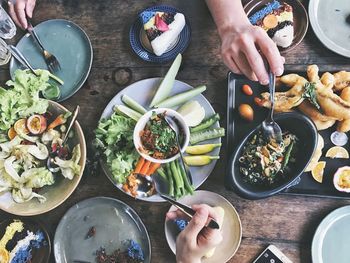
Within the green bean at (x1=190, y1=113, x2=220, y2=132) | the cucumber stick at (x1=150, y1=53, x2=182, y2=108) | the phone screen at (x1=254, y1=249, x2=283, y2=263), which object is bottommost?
the phone screen at (x1=254, y1=249, x2=283, y2=263)

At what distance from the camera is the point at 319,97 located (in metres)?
1.71

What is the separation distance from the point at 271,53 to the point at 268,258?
78 centimetres

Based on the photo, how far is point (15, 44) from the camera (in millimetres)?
2021

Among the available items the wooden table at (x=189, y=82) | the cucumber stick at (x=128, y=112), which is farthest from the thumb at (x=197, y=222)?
the cucumber stick at (x=128, y=112)

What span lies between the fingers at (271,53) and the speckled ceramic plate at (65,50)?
0.76 meters

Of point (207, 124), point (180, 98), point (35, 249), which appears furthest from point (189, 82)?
point (35, 249)


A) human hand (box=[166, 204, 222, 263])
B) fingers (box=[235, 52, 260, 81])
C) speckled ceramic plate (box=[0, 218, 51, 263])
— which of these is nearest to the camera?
human hand (box=[166, 204, 222, 263])

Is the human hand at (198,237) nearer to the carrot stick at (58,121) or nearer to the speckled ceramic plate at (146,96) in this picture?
the speckled ceramic plate at (146,96)

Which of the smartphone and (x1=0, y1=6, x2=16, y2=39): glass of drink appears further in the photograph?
(x1=0, y1=6, x2=16, y2=39): glass of drink

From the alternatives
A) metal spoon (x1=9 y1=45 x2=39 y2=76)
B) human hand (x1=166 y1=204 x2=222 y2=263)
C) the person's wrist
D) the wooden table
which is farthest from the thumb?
metal spoon (x1=9 y1=45 x2=39 y2=76)

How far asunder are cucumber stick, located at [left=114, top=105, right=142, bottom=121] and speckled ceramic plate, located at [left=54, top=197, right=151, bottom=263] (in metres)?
0.35

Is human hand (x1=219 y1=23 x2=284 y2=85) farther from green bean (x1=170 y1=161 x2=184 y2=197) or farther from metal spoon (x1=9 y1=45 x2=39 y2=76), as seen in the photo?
metal spoon (x1=9 y1=45 x2=39 y2=76)

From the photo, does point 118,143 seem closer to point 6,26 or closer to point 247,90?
point 247,90

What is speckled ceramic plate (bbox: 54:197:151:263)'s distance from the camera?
1.84m
